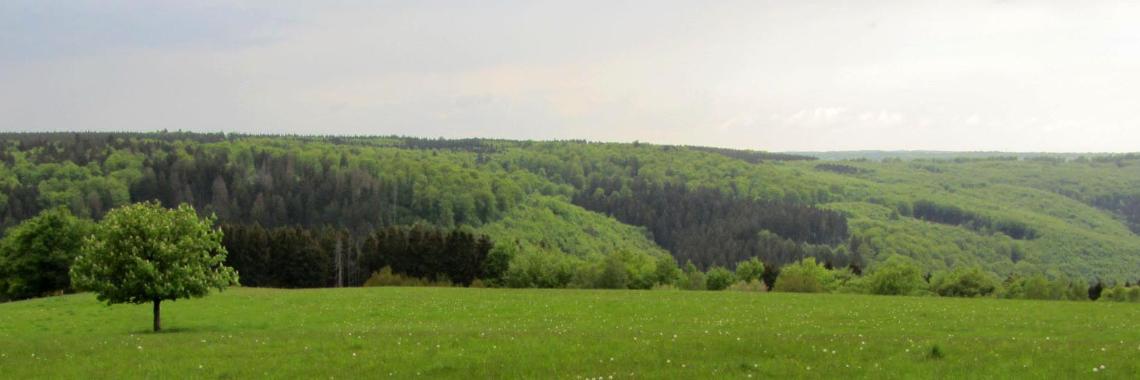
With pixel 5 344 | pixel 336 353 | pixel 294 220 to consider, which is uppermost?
pixel 336 353

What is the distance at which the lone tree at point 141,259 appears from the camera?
3391cm

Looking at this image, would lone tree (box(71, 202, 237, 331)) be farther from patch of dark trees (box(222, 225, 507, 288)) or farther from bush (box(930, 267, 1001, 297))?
bush (box(930, 267, 1001, 297))

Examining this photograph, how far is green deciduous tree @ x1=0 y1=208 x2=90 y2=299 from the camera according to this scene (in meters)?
74.6

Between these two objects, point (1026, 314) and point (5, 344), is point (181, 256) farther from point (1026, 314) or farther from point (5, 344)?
point (1026, 314)

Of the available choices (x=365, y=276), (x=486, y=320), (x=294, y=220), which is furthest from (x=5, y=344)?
(x=294, y=220)

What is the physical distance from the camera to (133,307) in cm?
5006

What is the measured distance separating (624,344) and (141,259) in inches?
911

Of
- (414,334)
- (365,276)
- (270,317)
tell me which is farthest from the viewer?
(365,276)

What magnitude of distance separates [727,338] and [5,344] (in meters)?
25.6

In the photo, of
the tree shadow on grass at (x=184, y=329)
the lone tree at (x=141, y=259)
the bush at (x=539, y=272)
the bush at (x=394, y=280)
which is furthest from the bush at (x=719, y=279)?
the lone tree at (x=141, y=259)

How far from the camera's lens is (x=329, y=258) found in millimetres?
105875

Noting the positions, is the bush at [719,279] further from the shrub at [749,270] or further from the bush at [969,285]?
the bush at [969,285]

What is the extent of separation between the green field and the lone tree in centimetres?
336

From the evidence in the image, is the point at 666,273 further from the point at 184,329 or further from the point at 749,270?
the point at 184,329
